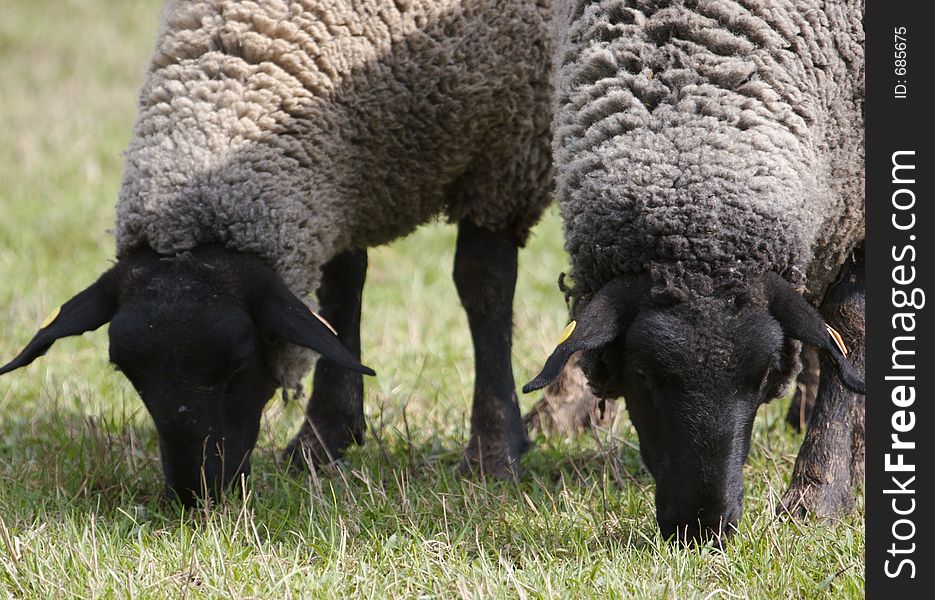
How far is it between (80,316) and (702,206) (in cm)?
215

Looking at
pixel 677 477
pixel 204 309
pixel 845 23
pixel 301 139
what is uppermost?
pixel 845 23

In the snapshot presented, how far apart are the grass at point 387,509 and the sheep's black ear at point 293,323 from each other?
0.46 metres

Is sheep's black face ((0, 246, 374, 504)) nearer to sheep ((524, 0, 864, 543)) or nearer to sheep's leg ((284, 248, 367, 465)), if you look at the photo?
sheep ((524, 0, 864, 543))

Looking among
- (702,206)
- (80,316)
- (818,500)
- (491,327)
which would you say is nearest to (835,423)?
(818,500)

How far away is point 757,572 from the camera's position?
3627 mm

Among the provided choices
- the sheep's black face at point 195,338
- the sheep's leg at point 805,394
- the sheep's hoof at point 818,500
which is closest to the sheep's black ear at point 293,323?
the sheep's black face at point 195,338

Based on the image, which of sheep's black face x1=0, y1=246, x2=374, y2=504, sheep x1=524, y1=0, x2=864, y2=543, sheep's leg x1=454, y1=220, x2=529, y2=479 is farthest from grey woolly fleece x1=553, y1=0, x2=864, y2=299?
sheep's leg x1=454, y1=220, x2=529, y2=479

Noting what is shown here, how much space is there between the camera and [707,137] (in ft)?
12.3

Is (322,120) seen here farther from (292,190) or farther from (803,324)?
(803,324)

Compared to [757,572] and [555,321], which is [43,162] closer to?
[555,321]

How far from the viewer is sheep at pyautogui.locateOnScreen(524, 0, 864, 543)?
364 centimetres

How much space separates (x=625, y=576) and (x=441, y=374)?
2753 millimetres
